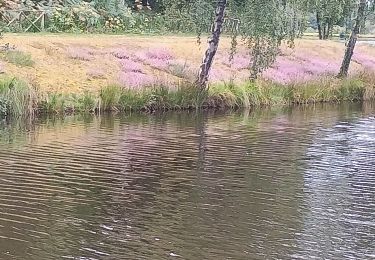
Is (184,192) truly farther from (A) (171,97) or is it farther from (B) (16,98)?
(A) (171,97)

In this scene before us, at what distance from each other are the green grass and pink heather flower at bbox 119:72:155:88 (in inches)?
119

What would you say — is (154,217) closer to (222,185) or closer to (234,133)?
(222,185)

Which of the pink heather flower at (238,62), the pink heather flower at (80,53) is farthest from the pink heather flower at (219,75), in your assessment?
the pink heather flower at (80,53)

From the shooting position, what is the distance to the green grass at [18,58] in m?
23.6

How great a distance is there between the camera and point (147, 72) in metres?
25.8

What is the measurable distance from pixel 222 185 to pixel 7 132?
7451 mm

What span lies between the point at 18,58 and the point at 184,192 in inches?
570

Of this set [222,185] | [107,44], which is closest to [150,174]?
[222,185]

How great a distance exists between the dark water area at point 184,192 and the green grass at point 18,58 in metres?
5.07

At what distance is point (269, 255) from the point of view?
779 centimetres

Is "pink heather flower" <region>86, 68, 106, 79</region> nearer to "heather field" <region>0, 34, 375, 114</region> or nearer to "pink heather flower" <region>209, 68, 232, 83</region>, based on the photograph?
"heather field" <region>0, 34, 375, 114</region>

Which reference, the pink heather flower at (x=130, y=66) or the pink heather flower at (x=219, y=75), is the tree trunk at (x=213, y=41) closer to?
the pink heather flower at (x=219, y=75)

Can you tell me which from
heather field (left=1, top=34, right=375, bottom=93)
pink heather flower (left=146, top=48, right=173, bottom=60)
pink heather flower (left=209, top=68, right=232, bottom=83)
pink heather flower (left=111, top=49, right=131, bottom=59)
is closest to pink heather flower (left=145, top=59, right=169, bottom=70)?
heather field (left=1, top=34, right=375, bottom=93)

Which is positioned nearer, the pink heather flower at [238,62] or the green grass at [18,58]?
the green grass at [18,58]
